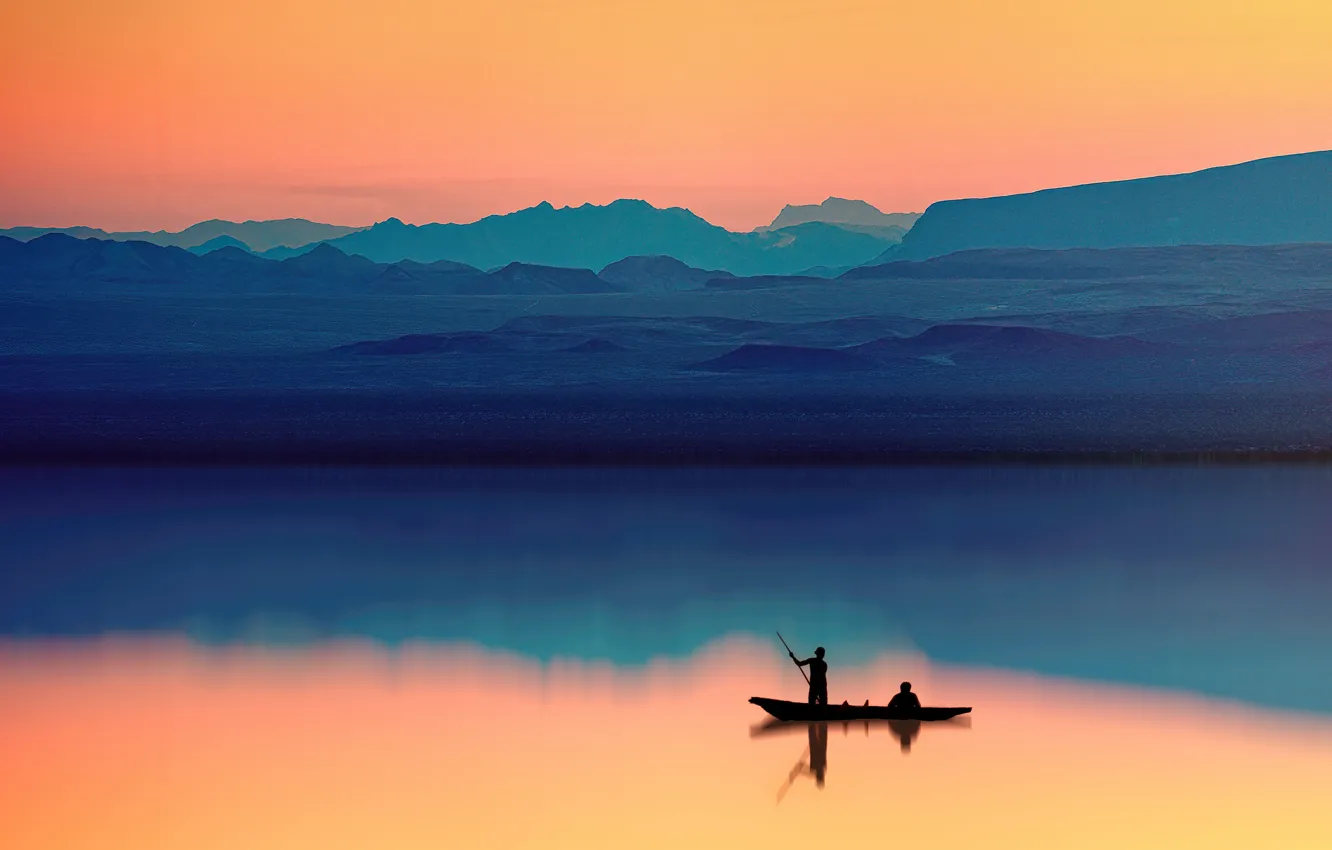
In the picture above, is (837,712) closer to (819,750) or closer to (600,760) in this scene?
(819,750)

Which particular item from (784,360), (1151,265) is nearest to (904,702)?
(784,360)

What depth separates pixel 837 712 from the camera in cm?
1758

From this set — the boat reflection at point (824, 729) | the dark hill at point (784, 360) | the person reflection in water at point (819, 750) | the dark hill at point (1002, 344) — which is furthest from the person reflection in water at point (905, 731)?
the dark hill at point (1002, 344)

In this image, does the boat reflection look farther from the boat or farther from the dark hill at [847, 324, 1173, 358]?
the dark hill at [847, 324, 1173, 358]

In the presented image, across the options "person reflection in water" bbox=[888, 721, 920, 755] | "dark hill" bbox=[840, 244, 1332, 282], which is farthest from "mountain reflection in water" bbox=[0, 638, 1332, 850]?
"dark hill" bbox=[840, 244, 1332, 282]

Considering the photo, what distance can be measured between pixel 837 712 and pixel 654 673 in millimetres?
3669

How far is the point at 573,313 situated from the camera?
525 ft

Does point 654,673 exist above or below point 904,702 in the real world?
below

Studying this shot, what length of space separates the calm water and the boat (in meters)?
0.19

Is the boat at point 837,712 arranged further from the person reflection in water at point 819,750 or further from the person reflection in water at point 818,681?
the person reflection in water at point 818,681

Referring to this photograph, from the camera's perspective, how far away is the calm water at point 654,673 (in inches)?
573

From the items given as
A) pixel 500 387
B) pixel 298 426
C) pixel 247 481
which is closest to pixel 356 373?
pixel 500 387

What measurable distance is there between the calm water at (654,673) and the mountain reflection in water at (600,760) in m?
0.05

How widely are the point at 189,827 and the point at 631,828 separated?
3.51 meters
